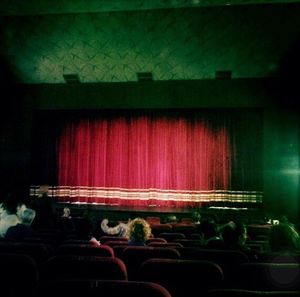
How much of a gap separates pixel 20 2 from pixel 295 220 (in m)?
9.73

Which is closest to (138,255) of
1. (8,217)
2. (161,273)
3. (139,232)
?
(161,273)

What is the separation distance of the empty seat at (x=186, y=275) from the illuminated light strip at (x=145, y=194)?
10.7 m

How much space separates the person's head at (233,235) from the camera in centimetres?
394

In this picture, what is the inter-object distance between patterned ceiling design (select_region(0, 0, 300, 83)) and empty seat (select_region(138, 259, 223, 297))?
26.8 ft

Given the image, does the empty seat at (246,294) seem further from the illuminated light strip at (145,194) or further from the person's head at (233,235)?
the illuminated light strip at (145,194)

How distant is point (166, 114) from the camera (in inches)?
543

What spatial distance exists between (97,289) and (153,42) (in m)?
10.4

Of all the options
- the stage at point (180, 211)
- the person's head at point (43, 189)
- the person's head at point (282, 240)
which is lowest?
the stage at point (180, 211)

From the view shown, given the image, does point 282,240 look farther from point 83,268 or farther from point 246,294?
point 246,294

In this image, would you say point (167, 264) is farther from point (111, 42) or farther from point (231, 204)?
point (231, 204)

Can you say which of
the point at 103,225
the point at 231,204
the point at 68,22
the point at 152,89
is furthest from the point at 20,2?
the point at 231,204

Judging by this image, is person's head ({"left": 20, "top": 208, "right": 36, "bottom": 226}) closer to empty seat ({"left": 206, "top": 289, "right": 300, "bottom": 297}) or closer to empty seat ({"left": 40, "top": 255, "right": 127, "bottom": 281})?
empty seat ({"left": 40, "top": 255, "right": 127, "bottom": 281})

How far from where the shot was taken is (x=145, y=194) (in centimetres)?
1368

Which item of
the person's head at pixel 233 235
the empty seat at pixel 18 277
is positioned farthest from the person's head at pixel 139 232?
the empty seat at pixel 18 277
